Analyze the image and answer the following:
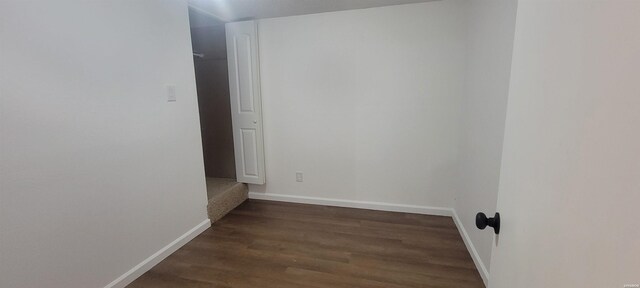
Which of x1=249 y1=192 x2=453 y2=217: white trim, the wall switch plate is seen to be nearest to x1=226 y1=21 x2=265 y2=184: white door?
x1=249 y1=192 x2=453 y2=217: white trim

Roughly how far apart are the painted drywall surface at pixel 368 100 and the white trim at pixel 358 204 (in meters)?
0.05

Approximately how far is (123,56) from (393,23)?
2232 millimetres

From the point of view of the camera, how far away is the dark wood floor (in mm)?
1889

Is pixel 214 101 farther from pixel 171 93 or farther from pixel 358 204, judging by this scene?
pixel 358 204

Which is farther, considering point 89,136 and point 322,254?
point 322,254

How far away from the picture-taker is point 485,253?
6.00ft

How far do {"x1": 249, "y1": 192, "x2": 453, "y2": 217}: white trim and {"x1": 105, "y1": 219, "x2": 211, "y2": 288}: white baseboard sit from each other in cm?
84

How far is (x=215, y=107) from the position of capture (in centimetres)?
371

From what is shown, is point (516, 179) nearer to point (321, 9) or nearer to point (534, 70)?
point (534, 70)

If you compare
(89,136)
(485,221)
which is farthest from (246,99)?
(485,221)

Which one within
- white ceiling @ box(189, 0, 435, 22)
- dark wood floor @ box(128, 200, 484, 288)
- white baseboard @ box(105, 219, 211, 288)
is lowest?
dark wood floor @ box(128, 200, 484, 288)

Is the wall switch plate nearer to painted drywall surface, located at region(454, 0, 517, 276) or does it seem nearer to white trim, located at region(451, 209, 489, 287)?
painted drywall surface, located at region(454, 0, 517, 276)

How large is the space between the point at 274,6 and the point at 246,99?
101 centimetres

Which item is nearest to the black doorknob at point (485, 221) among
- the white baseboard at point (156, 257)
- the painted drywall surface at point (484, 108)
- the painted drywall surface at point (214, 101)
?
the painted drywall surface at point (484, 108)
